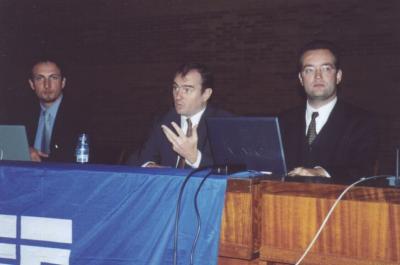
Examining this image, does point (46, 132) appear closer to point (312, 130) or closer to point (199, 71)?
point (199, 71)

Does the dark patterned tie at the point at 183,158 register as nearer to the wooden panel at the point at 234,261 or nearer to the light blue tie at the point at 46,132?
the wooden panel at the point at 234,261

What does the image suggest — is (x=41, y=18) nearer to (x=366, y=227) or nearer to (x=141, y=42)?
(x=141, y=42)

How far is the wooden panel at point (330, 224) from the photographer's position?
1.73 metres

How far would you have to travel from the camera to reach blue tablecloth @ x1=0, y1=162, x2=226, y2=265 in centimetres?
195

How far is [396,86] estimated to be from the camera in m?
5.69

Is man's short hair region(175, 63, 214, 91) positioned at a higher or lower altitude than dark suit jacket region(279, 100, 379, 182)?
higher

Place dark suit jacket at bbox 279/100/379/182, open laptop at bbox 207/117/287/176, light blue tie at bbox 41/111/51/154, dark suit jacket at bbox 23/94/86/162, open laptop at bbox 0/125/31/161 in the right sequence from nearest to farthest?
1. open laptop at bbox 207/117/287/176
2. open laptop at bbox 0/125/31/161
3. dark suit jacket at bbox 279/100/379/182
4. dark suit jacket at bbox 23/94/86/162
5. light blue tie at bbox 41/111/51/154

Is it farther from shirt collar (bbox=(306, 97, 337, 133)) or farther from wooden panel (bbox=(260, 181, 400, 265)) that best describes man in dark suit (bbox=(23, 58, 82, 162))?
wooden panel (bbox=(260, 181, 400, 265))

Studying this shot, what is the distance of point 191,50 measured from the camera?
6.85 m

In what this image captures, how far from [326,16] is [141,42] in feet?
8.47

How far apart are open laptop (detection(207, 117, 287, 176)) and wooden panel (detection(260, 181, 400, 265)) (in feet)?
0.73

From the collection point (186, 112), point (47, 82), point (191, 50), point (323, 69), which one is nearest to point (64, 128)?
point (47, 82)

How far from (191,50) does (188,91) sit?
142 inches

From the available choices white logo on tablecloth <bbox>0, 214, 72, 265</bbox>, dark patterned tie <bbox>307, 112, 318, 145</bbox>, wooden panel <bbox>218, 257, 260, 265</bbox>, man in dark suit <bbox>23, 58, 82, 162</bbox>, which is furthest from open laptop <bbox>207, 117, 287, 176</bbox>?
man in dark suit <bbox>23, 58, 82, 162</bbox>
